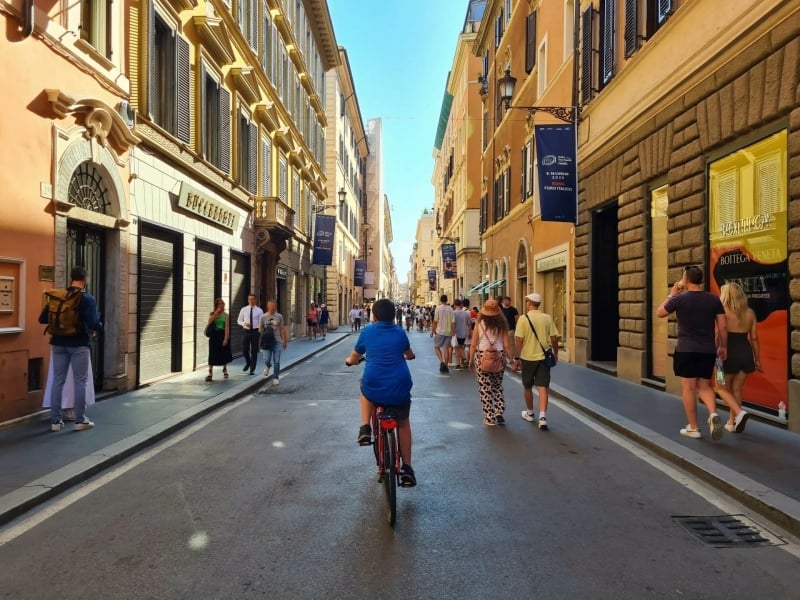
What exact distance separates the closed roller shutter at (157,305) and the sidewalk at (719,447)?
7559mm

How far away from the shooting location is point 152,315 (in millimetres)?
12047

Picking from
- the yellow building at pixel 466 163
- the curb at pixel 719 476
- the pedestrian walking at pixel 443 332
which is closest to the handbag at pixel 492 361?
the curb at pixel 719 476

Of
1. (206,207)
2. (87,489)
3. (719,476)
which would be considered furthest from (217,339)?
(719,476)

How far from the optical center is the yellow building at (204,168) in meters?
11.5

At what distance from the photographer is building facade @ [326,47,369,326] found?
39.8 meters

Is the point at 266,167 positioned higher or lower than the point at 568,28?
lower

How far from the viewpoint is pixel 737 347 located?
7164mm

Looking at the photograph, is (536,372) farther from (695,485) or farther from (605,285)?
(605,285)

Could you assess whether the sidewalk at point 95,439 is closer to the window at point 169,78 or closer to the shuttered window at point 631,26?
the window at point 169,78

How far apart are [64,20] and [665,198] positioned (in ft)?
32.2

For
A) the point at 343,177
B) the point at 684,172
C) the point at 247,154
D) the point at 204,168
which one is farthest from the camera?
the point at 343,177

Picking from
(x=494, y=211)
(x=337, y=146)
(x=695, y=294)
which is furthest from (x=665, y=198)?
(x=337, y=146)

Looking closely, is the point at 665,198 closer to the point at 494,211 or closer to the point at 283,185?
the point at 283,185

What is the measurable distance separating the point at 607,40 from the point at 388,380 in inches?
451
